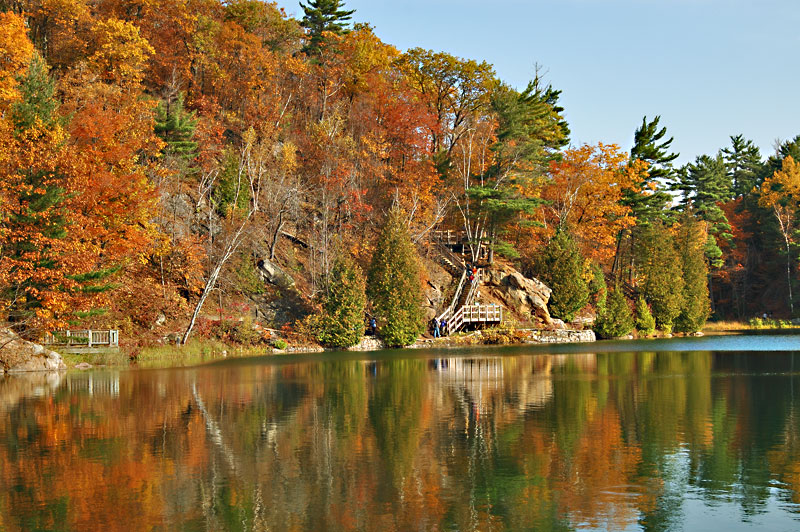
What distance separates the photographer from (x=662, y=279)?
6894cm

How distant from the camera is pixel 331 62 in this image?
7138 cm

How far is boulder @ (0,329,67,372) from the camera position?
110 feet

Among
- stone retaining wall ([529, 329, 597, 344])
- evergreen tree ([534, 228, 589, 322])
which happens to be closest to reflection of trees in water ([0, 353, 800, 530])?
stone retaining wall ([529, 329, 597, 344])

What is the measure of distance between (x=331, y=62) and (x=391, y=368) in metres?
43.2

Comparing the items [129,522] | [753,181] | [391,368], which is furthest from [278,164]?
[753,181]

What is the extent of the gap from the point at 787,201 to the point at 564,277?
1686 inches

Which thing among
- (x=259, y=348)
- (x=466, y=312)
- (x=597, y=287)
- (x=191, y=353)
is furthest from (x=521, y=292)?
(x=191, y=353)

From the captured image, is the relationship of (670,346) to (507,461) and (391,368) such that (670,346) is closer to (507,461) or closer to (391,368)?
(391,368)

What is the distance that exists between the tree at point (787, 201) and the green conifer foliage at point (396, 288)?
57016 millimetres

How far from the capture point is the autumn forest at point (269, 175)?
37375 mm

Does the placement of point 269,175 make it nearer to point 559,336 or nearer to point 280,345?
point 280,345

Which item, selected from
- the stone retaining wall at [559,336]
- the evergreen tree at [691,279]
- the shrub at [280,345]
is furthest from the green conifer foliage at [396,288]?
the evergreen tree at [691,279]

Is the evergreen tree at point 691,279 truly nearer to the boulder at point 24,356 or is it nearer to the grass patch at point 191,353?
the grass patch at point 191,353

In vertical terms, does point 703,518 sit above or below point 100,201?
below
